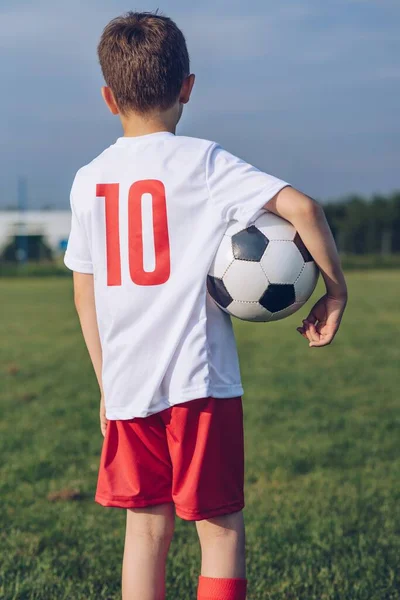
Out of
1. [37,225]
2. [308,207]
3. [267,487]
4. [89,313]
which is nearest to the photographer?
[308,207]

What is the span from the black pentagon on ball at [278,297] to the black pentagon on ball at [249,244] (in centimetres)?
12

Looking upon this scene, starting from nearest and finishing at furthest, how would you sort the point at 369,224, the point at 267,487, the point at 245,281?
1. the point at 245,281
2. the point at 267,487
3. the point at 369,224

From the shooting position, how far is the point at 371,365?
8.97 m

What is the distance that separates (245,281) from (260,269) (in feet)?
0.21

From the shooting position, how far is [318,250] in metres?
2.38

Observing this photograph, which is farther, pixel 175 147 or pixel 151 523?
pixel 151 523

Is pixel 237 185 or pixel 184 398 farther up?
pixel 237 185

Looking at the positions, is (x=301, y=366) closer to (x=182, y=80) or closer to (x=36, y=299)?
(x=182, y=80)

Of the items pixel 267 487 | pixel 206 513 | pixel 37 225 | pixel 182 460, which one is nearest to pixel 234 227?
pixel 182 460

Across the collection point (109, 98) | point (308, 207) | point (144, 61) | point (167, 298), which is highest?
point (144, 61)

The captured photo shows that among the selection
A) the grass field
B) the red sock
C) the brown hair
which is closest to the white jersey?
the brown hair

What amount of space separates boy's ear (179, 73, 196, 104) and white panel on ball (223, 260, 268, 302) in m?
0.49

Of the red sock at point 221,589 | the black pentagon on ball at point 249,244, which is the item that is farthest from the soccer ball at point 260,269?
the red sock at point 221,589

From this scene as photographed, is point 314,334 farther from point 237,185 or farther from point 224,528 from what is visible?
point 224,528
